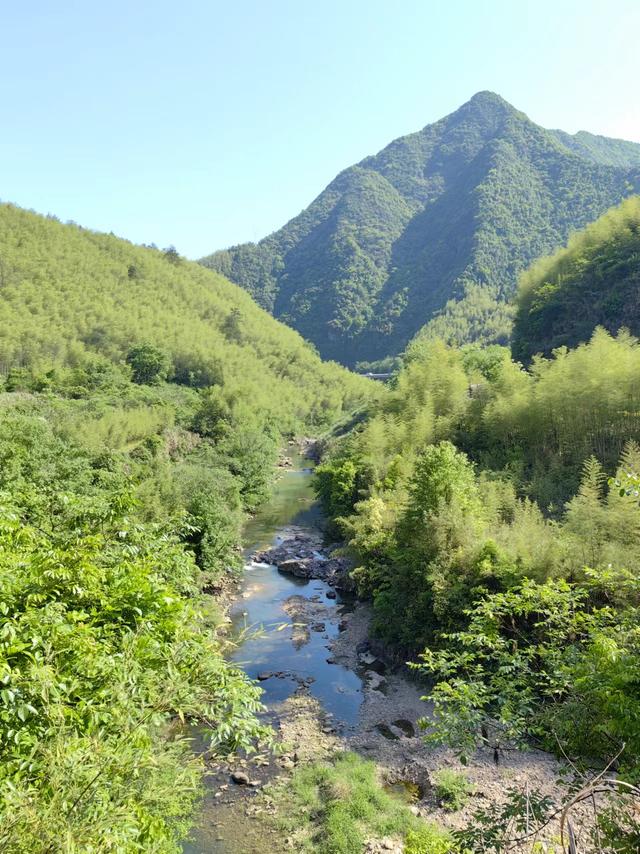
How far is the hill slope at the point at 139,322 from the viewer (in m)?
63.6

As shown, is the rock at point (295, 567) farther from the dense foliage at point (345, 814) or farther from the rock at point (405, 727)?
the dense foliage at point (345, 814)

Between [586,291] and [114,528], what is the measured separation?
48589 millimetres

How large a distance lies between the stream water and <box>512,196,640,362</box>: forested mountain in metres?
32.0

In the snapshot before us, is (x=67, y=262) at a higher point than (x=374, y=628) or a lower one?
higher

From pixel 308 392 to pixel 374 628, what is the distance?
70.5 meters

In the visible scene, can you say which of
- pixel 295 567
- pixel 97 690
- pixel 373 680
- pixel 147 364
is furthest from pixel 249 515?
pixel 97 690

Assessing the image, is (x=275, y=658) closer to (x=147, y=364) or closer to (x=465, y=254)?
(x=147, y=364)

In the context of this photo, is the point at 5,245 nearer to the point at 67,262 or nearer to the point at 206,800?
the point at 67,262

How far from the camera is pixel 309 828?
11773 millimetres

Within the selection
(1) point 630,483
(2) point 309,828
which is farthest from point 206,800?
(1) point 630,483

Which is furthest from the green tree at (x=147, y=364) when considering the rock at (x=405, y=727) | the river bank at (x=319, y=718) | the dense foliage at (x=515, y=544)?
the rock at (x=405, y=727)

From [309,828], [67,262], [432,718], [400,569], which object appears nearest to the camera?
[309,828]

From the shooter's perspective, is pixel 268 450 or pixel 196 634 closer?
pixel 196 634

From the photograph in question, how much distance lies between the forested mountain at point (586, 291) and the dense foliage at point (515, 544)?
448 inches
